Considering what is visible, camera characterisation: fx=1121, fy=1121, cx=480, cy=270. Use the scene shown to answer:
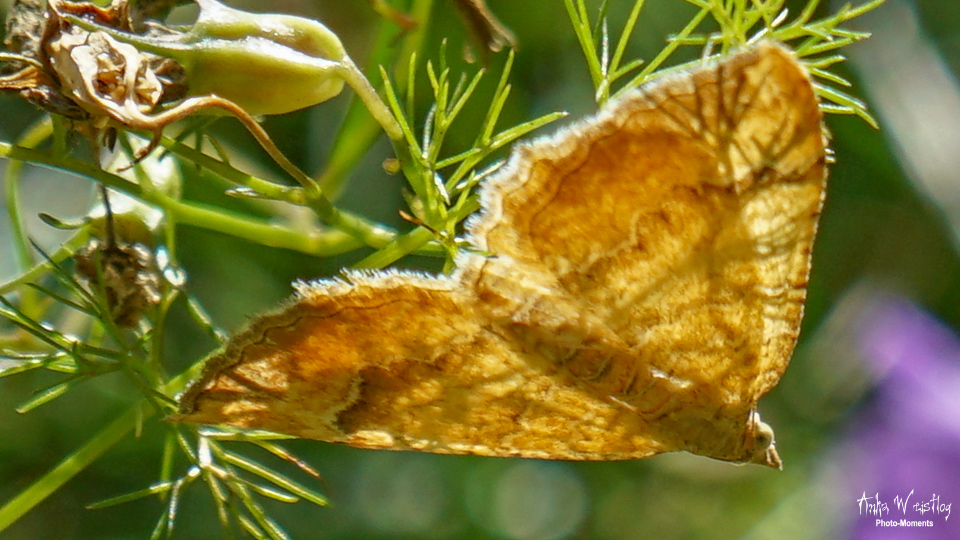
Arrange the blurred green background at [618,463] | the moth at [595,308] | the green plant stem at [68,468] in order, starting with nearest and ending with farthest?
the moth at [595,308] < the green plant stem at [68,468] < the blurred green background at [618,463]

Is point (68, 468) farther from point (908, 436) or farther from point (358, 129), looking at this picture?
point (908, 436)

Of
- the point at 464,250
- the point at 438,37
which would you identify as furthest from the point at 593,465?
the point at 464,250

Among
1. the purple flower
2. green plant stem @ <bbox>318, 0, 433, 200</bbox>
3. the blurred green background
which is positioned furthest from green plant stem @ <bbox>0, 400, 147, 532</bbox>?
the purple flower

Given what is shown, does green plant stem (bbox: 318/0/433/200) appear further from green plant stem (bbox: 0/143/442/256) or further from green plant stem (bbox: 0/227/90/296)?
green plant stem (bbox: 0/227/90/296)

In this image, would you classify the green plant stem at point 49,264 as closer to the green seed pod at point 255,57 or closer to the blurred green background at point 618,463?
the green seed pod at point 255,57

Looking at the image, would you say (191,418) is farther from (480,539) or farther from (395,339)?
(480,539)

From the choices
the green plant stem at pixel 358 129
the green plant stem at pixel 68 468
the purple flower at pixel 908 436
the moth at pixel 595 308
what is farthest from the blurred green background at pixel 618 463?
the moth at pixel 595 308
